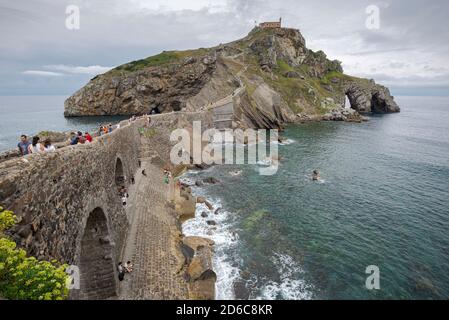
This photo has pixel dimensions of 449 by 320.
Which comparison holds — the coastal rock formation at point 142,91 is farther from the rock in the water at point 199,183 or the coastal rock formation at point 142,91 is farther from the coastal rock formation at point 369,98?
the coastal rock formation at point 369,98

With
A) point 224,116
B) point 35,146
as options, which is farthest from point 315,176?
point 35,146

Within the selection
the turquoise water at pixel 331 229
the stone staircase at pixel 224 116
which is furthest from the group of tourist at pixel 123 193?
the stone staircase at pixel 224 116

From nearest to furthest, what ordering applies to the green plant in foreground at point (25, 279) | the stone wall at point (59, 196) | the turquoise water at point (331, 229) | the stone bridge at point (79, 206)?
the green plant in foreground at point (25, 279)
the stone wall at point (59, 196)
the stone bridge at point (79, 206)
the turquoise water at point (331, 229)

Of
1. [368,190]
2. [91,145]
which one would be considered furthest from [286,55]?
[91,145]

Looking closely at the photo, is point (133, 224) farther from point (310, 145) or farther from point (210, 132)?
point (310, 145)

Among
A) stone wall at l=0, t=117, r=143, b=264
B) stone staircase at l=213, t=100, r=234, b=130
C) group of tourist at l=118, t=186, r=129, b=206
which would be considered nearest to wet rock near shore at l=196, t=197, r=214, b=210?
group of tourist at l=118, t=186, r=129, b=206

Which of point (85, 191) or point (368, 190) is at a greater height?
point (85, 191)
